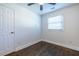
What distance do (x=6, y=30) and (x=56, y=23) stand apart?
9.52 ft

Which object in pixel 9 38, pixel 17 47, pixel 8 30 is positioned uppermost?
pixel 8 30

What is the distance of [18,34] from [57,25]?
237cm

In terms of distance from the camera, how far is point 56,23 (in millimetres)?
4348

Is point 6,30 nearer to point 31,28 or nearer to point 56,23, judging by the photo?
point 31,28

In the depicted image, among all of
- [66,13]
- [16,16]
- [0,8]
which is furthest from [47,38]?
[0,8]

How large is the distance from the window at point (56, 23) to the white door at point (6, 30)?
256 centimetres

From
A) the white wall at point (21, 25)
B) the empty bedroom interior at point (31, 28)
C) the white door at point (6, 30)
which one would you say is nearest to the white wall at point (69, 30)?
the empty bedroom interior at point (31, 28)

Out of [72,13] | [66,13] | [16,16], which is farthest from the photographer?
[66,13]

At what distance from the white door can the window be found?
2.56m

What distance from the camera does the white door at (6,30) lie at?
2.44 m

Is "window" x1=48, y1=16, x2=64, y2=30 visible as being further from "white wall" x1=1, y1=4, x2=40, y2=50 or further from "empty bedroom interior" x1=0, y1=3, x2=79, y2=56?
"white wall" x1=1, y1=4, x2=40, y2=50

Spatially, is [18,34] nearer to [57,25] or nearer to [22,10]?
[22,10]

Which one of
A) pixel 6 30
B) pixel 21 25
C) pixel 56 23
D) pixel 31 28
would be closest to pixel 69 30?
pixel 56 23

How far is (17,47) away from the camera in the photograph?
3062 millimetres
